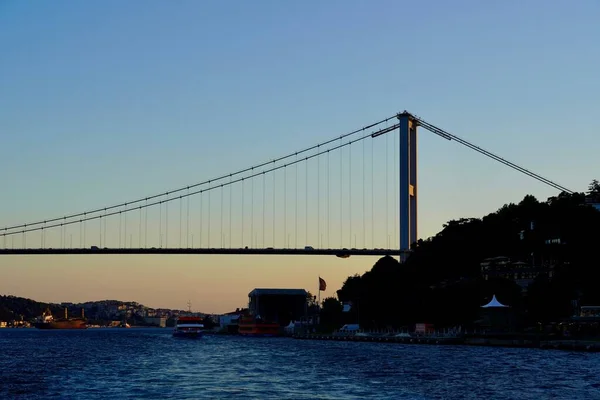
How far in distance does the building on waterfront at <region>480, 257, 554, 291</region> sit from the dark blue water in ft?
167

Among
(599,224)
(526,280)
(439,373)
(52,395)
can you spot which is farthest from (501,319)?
(52,395)

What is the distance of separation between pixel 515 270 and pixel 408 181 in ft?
64.9

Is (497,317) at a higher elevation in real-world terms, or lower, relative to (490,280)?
lower

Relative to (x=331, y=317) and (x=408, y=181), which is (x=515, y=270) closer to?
(x=408, y=181)

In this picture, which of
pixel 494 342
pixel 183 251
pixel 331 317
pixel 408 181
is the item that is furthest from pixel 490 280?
pixel 331 317

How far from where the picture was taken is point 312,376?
59.6 m

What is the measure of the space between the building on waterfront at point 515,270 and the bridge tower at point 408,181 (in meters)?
13.6

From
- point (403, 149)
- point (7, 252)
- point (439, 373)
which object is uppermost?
point (403, 149)

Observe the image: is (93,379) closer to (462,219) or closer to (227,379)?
(227,379)

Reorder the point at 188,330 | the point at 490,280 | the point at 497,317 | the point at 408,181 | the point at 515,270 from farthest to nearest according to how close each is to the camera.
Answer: the point at 188,330
the point at 515,270
the point at 408,181
the point at 490,280
the point at 497,317

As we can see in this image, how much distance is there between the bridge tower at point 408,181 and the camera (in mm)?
131750

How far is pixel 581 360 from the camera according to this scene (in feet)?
235

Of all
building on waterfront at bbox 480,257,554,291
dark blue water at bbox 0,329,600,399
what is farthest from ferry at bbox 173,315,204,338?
dark blue water at bbox 0,329,600,399

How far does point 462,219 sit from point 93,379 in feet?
378
